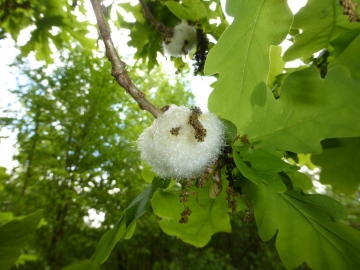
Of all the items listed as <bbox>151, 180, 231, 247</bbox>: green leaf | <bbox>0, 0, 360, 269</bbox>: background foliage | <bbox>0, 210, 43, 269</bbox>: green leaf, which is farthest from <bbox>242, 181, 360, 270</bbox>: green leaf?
<bbox>0, 210, 43, 269</bbox>: green leaf

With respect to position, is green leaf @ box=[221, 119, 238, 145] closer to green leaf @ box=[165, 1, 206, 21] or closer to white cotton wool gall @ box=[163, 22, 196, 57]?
green leaf @ box=[165, 1, 206, 21]

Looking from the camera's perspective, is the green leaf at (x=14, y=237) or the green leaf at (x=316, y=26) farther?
the green leaf at (x=316, y=26)

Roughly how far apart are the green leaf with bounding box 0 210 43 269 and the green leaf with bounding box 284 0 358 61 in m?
0.87

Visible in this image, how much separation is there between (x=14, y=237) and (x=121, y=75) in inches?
16.3

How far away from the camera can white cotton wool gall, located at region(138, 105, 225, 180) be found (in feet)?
2.23

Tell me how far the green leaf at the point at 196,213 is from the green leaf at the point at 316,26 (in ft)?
1.72

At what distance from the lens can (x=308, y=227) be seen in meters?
0.83

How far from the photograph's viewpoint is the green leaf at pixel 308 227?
30.9 inches

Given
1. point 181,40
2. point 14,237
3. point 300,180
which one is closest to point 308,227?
point 300,180

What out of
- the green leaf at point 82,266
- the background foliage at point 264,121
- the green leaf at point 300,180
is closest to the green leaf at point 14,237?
the background foliage at point 264,121

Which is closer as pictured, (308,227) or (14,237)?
(14,237)

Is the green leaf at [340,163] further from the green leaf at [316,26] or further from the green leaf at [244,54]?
the green leaf at [244,54]

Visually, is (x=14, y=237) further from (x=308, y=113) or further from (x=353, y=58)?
(x=353, y=58)

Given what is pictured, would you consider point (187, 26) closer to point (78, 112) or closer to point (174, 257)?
point (78, 112)
